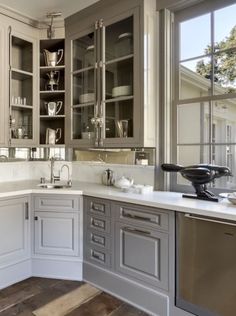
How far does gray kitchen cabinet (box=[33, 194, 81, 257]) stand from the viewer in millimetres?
2443

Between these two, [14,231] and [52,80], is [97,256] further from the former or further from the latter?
[52,80]

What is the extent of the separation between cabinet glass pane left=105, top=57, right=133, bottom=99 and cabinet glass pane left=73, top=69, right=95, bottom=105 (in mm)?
218

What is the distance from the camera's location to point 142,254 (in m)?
2.00

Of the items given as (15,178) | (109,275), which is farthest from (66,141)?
(109,275)

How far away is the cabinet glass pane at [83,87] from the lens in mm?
2713

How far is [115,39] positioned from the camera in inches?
98.7

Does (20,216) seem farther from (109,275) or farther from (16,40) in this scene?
(16,40)

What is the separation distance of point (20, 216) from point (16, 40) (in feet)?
6.19

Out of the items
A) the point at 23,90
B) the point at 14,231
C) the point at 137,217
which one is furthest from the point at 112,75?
Result: the point at 14,231

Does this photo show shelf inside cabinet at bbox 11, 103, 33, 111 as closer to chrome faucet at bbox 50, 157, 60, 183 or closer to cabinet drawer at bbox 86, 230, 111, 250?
chrome faucet at bbox 50, 157, 60, 183

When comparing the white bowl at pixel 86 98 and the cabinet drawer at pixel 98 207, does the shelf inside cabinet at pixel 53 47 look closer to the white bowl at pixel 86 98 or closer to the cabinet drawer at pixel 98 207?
the white bowl at pixel 86 98

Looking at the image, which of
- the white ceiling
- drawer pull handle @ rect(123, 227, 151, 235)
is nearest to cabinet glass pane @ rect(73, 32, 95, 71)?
the white ceiling

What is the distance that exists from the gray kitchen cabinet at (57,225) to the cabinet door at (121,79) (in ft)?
2.39

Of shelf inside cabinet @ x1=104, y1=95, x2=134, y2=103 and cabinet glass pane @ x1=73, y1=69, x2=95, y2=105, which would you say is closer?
shelf inside cabinet @ x1=104, y1=95, x2=134, y2=103
